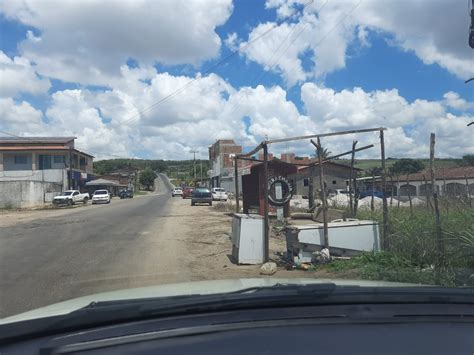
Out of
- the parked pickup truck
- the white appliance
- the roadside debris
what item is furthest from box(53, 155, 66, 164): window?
the roadside debris

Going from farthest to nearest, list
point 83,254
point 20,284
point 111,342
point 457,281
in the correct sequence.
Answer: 1. point 83,254
2. point 20,284
3. point 457,281
4. point 111,342

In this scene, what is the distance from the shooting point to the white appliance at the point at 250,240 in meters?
11.5

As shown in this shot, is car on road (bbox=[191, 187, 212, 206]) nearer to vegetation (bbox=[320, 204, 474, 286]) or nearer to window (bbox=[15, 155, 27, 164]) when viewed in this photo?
window (bbox=[15, 155, 27, 164])

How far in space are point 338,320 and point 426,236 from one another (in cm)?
750

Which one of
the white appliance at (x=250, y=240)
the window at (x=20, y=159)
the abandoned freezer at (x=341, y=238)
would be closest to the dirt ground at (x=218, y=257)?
the white appliance at (x=250, y=240)

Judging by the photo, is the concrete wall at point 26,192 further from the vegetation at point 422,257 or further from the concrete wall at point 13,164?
the vegetation at point 422,257

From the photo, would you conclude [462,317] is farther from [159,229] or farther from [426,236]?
[159,229]

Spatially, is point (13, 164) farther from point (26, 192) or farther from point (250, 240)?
point (250, 240)

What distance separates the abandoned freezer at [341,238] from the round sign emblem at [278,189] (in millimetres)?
9497

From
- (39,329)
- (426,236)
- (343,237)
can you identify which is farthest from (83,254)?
(39,329)

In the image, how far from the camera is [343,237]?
10.9 m

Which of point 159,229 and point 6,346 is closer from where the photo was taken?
point 6,346

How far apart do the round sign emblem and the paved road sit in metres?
4.87

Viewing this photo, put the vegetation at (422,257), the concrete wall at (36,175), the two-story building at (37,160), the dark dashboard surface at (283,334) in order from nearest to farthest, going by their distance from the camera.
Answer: the dark dashboard surface at (283,334) < the vegetation at (422,257) < the concrete wall at (36,175) < the two-story building at (37,160)
